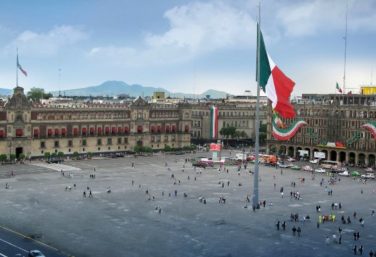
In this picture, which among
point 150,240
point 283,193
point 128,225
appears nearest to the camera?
point 150,240

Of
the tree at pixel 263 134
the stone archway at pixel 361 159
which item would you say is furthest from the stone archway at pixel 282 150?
the tree at pixel 263 134

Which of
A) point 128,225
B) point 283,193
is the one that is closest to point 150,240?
point 128,225

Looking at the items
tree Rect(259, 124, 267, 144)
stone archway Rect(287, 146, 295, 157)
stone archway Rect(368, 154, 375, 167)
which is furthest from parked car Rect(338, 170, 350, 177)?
tree Rect(259, 124, 267, 144)

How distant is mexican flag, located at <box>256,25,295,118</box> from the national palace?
7699cm

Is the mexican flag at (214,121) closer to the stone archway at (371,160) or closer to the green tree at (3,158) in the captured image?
the stone archway at (371,160)

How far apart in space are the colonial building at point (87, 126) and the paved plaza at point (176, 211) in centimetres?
1329

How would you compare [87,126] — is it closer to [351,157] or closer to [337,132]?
[337,132]

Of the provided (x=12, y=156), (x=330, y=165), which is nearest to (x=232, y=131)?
(x=330, y=165)

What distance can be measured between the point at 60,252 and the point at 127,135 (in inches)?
3902

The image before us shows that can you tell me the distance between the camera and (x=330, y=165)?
134 metres

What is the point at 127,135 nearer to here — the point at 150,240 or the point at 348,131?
the point at 348,131

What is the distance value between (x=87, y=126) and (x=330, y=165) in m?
58.4

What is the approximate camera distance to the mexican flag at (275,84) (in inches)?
2867

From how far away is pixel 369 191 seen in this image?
10425cm
